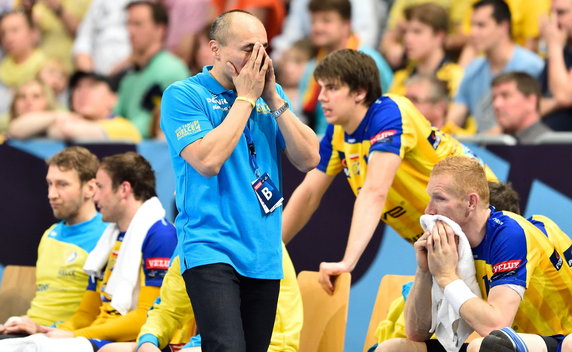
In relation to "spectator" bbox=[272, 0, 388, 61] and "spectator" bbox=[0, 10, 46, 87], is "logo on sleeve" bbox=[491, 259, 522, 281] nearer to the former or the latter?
"spectator" bbox=[272, 0, 388, 61]

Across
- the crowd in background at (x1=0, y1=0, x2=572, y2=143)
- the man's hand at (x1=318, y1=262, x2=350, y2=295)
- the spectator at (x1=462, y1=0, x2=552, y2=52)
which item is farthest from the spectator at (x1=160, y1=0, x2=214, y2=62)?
the man's hand at (x1=318, y1=262, x2=350, y2=295)

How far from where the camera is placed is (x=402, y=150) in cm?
492

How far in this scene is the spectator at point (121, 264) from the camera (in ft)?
16.4

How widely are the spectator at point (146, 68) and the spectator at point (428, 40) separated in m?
1.91

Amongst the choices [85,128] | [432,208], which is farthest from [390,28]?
[432,208]

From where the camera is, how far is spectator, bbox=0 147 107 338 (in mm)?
5816

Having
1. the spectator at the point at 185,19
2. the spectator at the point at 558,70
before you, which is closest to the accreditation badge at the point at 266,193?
the spectator at the point at 558,70

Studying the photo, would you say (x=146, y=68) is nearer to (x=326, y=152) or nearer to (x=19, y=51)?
(x=19, y=51)

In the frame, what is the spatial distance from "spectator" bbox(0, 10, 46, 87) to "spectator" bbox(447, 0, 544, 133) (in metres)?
4.30

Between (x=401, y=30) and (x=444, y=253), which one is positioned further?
(x=401, y=30)

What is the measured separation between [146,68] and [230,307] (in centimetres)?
519

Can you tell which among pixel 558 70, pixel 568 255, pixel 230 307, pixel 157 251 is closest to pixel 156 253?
pixel 157 251

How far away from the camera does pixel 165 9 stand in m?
8.77

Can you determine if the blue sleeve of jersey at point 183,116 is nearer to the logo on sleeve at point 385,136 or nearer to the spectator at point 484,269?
the spectator at point 484,269
